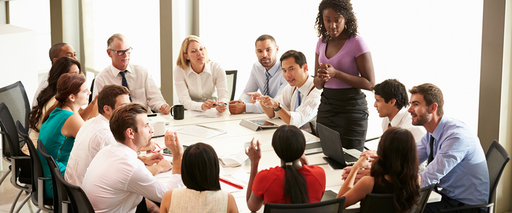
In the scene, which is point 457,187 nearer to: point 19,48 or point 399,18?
point 399,18

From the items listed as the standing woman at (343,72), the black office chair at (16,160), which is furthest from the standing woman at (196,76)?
the black office chair at (16,160)

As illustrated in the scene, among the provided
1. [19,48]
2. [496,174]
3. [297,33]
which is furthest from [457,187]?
[19,48]

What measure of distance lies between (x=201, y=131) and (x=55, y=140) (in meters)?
1.02

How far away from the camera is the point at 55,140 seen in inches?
111

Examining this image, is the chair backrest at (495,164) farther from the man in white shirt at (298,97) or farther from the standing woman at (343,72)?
the man in white shirt at (298,97)

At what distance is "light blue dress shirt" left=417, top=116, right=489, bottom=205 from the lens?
Answer: 7.61ft

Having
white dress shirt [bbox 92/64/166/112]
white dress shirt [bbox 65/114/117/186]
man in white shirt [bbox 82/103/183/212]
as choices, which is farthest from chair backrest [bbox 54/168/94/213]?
white dress shirt [bbox 92/64/166/112]

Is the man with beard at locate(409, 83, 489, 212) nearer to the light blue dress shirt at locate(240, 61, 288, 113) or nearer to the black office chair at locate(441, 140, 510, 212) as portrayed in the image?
the black office chair at locate(441, 140, 510, 212)

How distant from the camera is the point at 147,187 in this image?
2123 mm

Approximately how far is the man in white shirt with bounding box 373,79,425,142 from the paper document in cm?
119

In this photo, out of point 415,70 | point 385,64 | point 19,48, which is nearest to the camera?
point 415,70

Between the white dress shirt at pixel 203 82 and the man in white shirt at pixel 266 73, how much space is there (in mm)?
231

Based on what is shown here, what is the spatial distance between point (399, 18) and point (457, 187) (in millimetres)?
2412

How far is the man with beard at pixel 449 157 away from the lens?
91.6 inches
